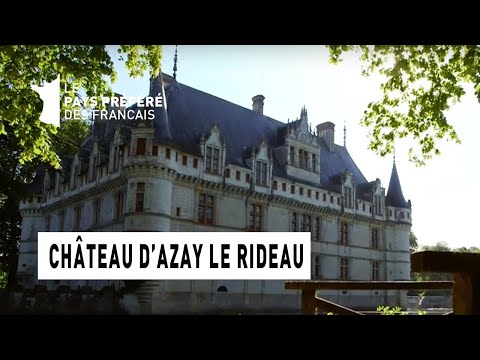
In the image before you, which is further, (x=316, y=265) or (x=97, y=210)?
(x=97, y=210)

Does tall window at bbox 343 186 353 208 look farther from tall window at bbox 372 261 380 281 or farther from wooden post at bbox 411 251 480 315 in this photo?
wooden post at bbox 411 251 480 315

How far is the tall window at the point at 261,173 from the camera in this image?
6.52 metres

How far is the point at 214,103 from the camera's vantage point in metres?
5.92

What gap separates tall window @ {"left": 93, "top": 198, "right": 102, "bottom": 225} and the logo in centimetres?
109

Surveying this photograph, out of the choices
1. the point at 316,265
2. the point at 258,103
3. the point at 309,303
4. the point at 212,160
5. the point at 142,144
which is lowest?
the point at 309,303

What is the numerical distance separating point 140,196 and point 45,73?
189 cm

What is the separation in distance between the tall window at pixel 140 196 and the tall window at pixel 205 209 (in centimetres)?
76

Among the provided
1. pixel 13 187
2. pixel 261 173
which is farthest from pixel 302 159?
pixel 13 187

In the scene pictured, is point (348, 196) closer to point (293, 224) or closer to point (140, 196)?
point (293, 224)

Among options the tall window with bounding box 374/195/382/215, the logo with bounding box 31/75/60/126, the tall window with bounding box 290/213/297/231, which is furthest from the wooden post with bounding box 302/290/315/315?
the tall window with bounding box 374/195/382/215

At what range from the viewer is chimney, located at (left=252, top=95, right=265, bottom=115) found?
5.22m

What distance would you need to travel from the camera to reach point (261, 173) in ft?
21.6
